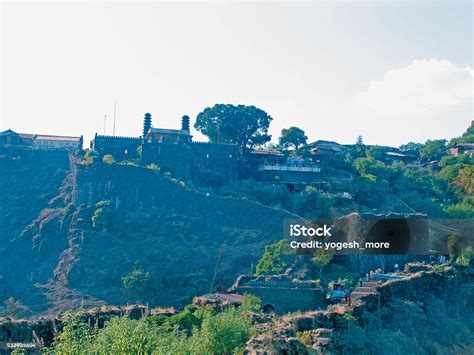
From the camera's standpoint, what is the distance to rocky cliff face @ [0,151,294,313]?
4219 centimetres

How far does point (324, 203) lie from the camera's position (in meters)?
51.0

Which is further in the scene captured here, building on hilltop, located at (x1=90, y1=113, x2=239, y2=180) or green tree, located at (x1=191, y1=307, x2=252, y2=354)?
building on hilltop, located at (x1=90, y1=113, x2=239, y2=180)

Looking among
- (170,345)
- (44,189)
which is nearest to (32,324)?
(170,345)

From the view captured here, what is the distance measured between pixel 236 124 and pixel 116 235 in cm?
1674

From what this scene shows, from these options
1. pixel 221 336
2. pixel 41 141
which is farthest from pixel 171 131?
pixel 221 336

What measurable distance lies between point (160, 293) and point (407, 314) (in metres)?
21.0

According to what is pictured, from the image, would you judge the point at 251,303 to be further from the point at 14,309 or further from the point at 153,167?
the point at 153,167

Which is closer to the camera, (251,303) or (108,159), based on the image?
(251,303)

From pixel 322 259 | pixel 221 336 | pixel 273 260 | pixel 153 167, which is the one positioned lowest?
pixel 273 260

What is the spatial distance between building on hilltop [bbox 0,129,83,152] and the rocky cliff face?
3765 mm

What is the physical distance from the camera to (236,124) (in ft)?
198

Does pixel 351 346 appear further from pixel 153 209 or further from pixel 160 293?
pixel 153 209

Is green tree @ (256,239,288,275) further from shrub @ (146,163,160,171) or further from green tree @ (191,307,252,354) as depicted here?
green tree @ (191,307,252,354)

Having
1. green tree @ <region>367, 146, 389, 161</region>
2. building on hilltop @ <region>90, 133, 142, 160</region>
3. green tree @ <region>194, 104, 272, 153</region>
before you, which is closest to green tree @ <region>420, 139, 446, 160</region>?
green tree @ <region>367, 146, 389, 161</region>
